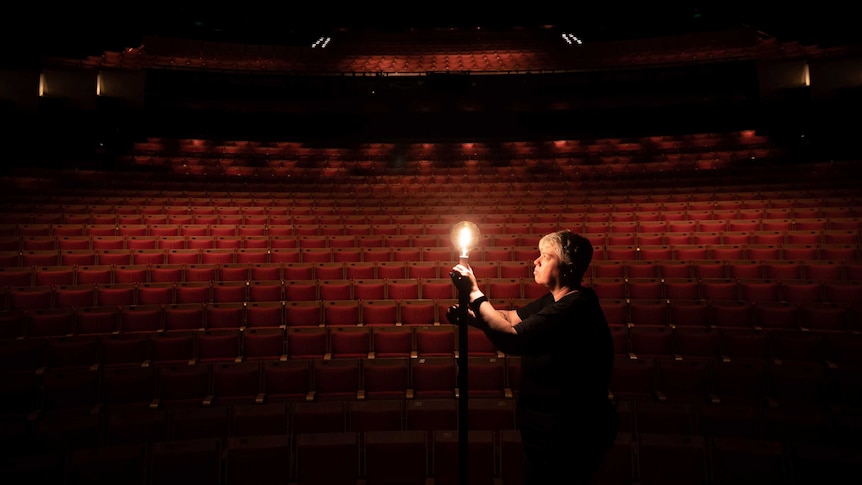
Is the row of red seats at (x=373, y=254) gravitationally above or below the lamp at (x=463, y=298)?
above

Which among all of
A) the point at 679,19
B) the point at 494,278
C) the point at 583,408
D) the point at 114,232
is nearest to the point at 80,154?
the point at 114,232

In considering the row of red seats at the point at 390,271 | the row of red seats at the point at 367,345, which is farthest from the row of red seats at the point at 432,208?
the row of red seats at the point at 367,345

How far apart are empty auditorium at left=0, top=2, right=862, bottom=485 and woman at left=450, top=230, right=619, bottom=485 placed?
79 mm

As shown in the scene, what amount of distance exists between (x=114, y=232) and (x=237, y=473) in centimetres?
247

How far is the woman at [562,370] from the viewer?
0.71 metres

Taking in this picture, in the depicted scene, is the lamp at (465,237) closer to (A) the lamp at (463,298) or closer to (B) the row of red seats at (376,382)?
(A) the lamp at (463,298)

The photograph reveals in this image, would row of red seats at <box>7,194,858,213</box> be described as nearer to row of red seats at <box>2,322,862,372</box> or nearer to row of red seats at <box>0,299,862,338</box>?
row of red seats at <box>0,299,862,338</box>

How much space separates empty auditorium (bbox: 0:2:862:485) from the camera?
1.45 meters

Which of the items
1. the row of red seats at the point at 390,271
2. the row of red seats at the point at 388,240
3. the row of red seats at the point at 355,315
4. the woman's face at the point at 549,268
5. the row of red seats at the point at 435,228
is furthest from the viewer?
the row of red seats at the point at 435,228

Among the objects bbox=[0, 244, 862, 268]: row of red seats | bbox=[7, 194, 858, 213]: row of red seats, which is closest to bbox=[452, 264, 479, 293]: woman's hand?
bbox=[0, 244, 862, 268]: row of red seats

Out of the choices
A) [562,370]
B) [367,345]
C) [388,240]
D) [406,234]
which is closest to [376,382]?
[367,345]

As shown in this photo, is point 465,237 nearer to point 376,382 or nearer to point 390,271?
point 376,382

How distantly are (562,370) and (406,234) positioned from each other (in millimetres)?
2643

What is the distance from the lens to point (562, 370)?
737mm
